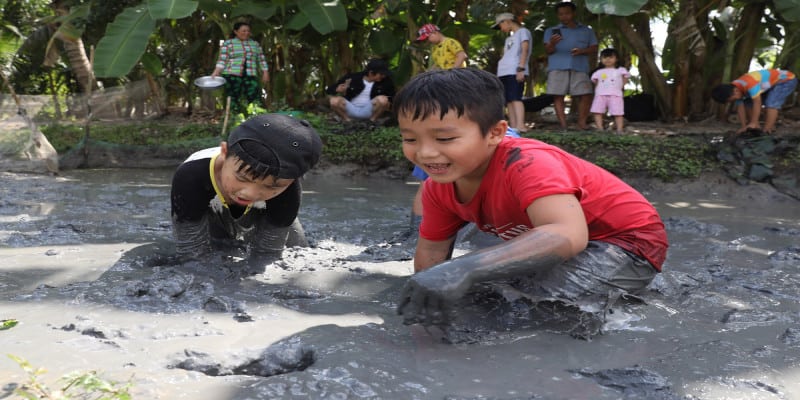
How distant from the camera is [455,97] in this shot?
228 cm

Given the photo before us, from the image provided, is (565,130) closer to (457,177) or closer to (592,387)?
(457,177)

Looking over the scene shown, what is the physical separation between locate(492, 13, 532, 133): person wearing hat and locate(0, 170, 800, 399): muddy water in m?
4.20

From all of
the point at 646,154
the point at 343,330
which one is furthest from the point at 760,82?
the point at 343,330

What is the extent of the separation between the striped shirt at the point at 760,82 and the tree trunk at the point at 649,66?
192 cm

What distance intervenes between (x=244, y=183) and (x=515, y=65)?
5.96 meters

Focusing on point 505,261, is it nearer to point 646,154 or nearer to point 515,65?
point 646,154

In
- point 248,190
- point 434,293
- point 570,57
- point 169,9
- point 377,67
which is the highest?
point 169,9

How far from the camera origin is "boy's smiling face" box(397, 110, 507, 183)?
2312 millimetres

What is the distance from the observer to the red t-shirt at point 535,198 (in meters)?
2.34

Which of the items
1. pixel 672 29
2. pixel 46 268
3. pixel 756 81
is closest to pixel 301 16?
pixel 672 29

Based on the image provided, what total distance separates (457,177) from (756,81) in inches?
250

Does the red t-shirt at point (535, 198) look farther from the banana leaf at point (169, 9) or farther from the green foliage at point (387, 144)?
the banana leaf at point (169, 9)

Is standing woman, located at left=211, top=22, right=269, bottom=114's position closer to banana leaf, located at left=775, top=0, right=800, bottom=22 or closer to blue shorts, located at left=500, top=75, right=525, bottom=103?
blue shorts, located at left=500, top=75, right=525, bottom=103

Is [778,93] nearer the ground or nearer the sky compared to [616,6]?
nearer the ground
